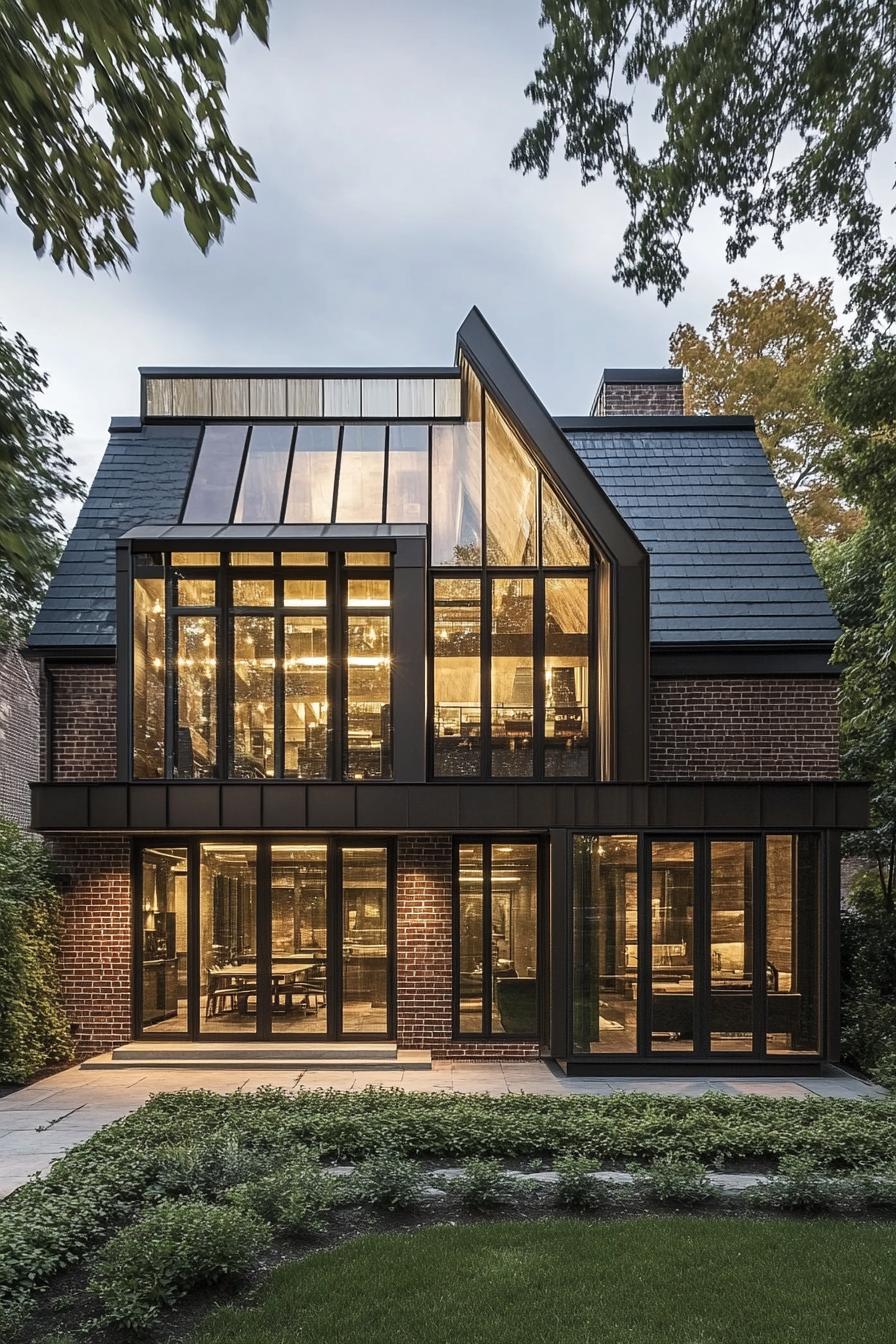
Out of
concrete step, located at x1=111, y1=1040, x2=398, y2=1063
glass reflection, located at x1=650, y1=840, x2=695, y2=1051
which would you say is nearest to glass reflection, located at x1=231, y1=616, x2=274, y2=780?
concrete step, located at x1=111, y1=1040, x2=398, y2=1063

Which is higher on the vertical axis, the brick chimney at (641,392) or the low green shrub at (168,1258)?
the brick chimney at (641,392)

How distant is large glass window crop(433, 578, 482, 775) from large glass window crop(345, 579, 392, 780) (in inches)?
24.9

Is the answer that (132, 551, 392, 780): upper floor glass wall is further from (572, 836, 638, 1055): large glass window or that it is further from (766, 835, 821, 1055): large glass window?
(766, 835, 821, 1055): large glass window

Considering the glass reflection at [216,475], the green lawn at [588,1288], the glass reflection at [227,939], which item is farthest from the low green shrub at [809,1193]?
the glass reflection at [216,475]

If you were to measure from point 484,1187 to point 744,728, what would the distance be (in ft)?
25.9

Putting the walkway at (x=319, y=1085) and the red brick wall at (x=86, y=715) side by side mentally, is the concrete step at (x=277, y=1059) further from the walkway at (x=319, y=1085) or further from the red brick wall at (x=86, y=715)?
the red brick wall at (x=86, y=715)

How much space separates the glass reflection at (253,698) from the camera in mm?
12609

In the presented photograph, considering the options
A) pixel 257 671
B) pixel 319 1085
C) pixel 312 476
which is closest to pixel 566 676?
pixel 257 671

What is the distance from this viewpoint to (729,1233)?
6289 millimetres

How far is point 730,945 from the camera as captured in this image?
Answer: 38.5 feet

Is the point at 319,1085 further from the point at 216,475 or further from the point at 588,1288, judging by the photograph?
the point at 216,475

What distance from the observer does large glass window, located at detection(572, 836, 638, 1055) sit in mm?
11602

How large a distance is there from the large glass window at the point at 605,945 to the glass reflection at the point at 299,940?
3.27 meters

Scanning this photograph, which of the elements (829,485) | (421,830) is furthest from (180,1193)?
(829,485)
